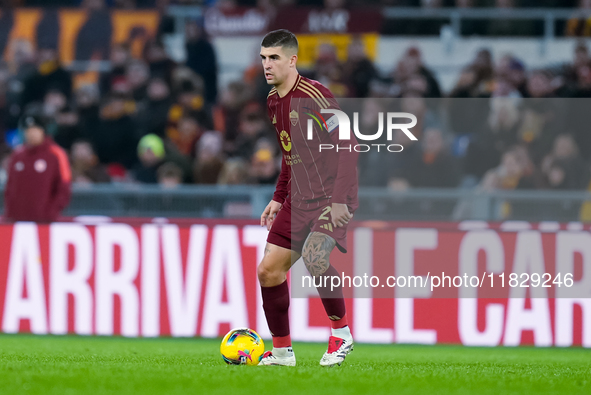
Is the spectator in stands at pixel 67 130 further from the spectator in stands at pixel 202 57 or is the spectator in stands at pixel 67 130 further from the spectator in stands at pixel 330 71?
the spectator in stands at pixel 330 71

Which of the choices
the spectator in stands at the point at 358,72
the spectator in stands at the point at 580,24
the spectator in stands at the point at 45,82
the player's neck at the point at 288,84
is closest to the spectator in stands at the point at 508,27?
the spectator in stands at the point at 580,24

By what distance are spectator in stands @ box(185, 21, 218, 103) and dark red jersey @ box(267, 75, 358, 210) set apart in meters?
6.82

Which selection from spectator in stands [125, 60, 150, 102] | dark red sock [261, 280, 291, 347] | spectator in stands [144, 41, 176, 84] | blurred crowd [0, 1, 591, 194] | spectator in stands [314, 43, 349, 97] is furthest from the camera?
spectator in stands [144, 41, 176, 84]

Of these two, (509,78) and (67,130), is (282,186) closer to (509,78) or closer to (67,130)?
(509,78)

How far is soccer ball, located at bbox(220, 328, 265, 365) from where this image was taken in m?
6.23

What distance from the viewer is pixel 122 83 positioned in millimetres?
12445

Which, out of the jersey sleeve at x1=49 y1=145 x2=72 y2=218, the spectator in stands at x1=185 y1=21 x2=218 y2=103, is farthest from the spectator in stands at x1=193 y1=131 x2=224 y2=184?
the spectator in stands at x1=185 y1=21 x2=218 y2=103

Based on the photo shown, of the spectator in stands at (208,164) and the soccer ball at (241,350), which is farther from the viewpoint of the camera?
the spectator in stands at (208,164)

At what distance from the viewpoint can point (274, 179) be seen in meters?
10.0

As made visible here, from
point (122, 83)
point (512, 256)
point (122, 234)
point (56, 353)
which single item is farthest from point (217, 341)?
point (122, 83)

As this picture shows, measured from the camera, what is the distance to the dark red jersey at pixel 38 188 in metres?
9.45

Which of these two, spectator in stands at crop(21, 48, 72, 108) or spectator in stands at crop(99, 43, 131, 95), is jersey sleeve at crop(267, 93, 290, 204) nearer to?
spectator in stands at crop(99, 43, 131, 95)

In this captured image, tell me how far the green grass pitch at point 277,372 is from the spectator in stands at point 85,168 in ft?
8.96

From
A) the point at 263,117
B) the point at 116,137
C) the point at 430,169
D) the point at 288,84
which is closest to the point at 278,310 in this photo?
the point at 288,84
